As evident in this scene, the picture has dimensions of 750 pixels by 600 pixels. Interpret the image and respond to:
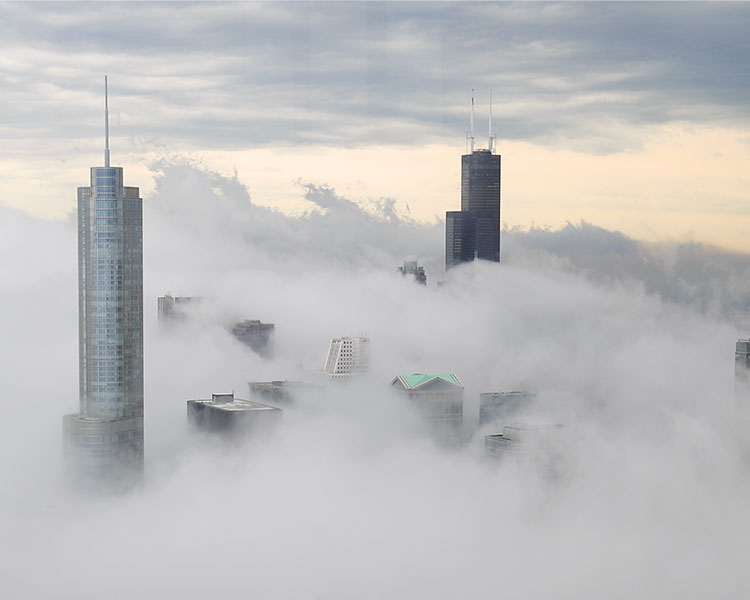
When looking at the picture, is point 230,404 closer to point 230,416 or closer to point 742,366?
point 230,416

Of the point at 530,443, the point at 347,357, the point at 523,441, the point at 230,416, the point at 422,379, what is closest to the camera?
the point at 530,443

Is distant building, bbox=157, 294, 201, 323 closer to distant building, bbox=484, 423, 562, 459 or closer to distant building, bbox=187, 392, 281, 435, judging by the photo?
distant building, bbox=187, 392, 281, 435

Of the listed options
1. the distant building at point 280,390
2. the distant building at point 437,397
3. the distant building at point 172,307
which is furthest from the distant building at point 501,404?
the distant building at point 172,307

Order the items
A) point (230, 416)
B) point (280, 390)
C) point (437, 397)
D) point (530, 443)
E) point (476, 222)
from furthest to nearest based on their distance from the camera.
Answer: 1. point (476, 222)
2. point (437, 397)
3. point (280, 390)
4. point (230, 416)
5. point (530, 443)

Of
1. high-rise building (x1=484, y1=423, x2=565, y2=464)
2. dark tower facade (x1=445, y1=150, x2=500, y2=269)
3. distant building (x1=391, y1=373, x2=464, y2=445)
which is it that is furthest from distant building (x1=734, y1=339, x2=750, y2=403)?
dark tower facade (x1=445, y1=150, x2=500, y2=269)

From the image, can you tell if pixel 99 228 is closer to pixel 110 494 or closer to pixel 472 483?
pixel 110 494

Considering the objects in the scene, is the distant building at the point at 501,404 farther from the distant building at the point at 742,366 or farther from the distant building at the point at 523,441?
the distant building at the point at 742,366

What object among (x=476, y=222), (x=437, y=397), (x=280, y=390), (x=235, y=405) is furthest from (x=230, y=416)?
(x=476, y=222)
